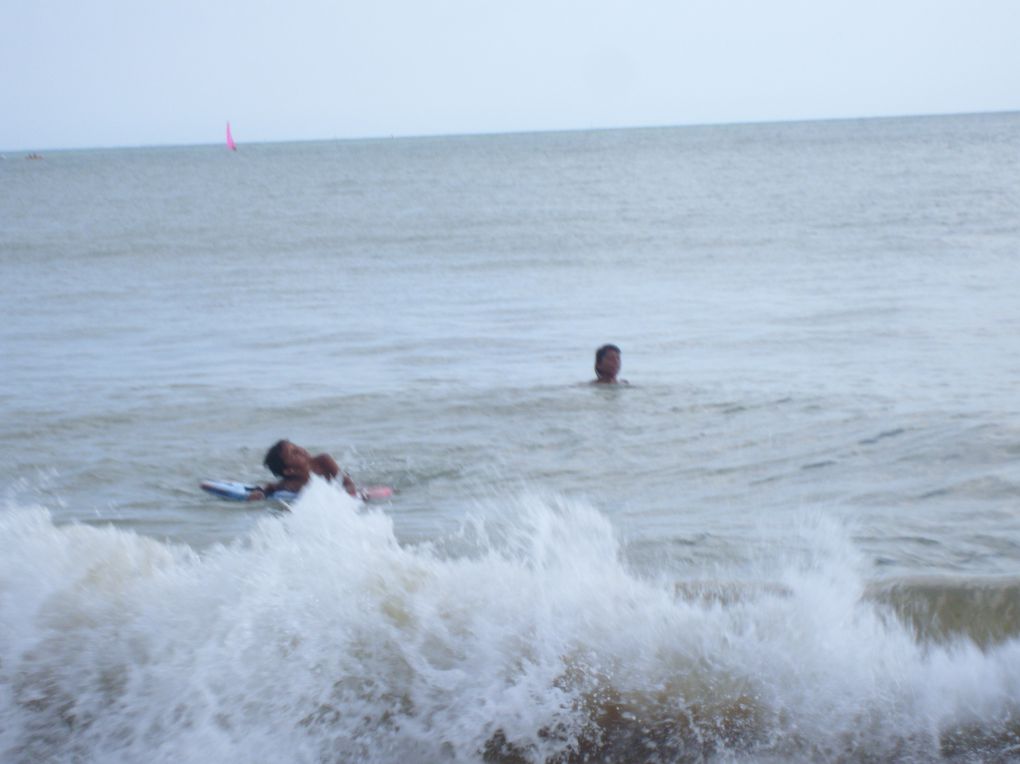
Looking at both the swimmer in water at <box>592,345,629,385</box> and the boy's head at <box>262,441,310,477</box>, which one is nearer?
the boy's head at <box>262,441,310,477</box>

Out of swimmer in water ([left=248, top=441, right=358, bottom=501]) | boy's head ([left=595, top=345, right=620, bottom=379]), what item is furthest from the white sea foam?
boy's head ([left=595, top=345, right=620, bottom=379])

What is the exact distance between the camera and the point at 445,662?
4.52 meters

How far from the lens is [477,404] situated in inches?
436

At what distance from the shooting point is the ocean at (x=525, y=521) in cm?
430

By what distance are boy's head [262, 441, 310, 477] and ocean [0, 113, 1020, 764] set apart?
1.39ft

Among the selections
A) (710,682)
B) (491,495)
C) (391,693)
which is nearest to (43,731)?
(391,693)

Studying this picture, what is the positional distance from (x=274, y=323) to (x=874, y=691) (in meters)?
13.9

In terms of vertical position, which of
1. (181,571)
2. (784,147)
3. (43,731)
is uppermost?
(784,147)

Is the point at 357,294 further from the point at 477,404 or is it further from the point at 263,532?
the point at 263,532

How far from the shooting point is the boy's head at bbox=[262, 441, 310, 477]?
8156 mm

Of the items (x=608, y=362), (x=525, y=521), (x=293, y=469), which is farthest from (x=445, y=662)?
(x=608, y=362)

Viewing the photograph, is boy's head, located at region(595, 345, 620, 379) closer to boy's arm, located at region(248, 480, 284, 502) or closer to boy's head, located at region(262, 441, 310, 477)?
boy's head, located at region(262, 441, 310, 477)

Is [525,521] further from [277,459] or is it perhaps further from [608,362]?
[608,362]

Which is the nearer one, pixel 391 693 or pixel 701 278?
pixel 391 693
